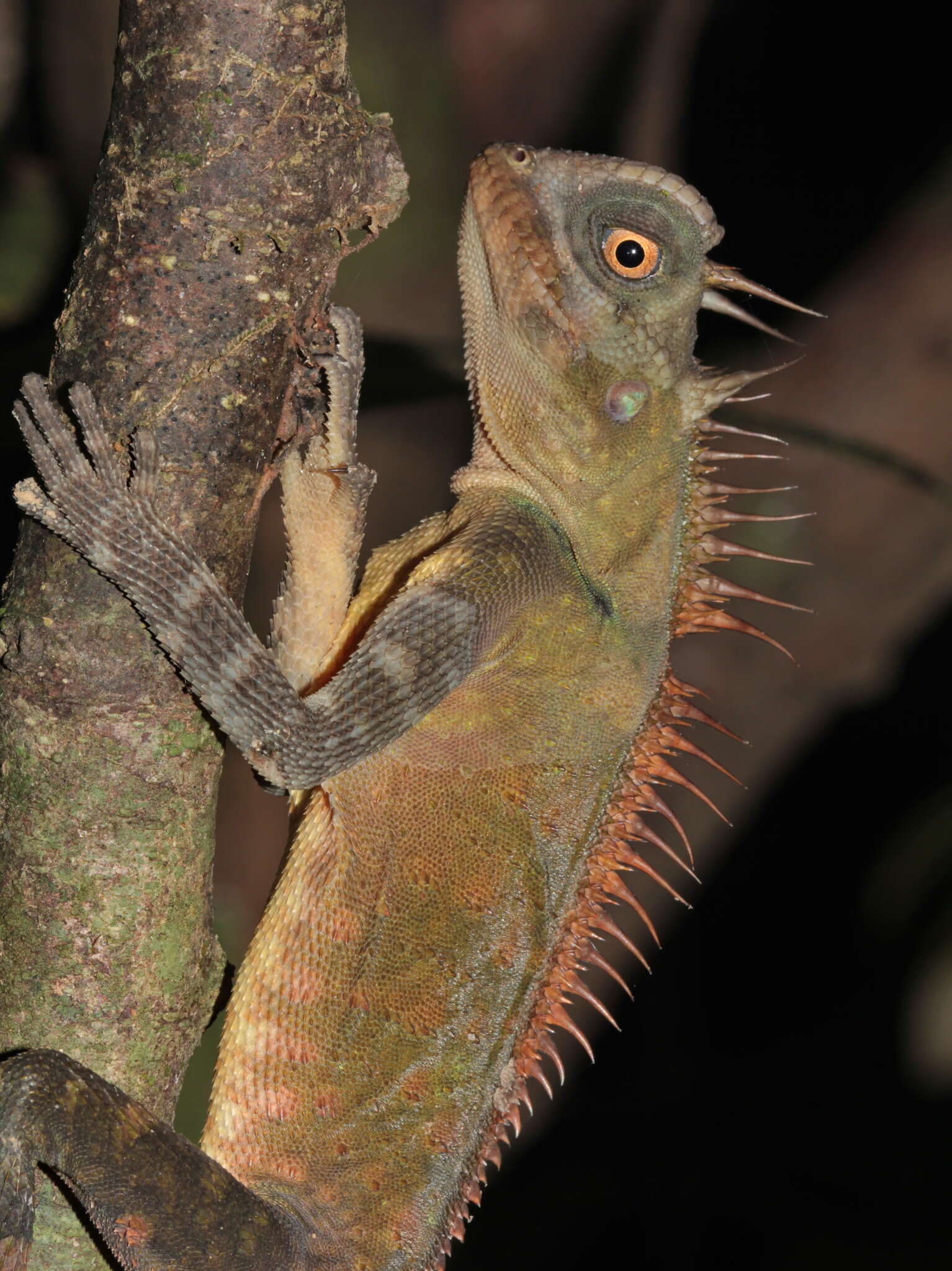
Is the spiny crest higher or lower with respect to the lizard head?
lower

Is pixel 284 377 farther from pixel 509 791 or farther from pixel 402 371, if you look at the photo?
pixel 402 371

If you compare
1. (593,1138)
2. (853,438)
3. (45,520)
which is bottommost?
(593,1138)

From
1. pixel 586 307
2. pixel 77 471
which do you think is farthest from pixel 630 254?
pixel 77 471

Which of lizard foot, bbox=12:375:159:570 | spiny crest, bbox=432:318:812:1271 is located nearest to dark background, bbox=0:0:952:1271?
spiny crest, bbox=432:318:812:1271

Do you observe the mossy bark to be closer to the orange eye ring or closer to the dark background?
the orange eye ring

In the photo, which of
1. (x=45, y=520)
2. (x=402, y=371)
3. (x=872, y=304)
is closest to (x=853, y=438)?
(x=872, y=304)

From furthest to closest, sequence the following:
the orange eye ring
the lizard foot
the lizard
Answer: the orange eye ring
the lizard
the lizard foot
